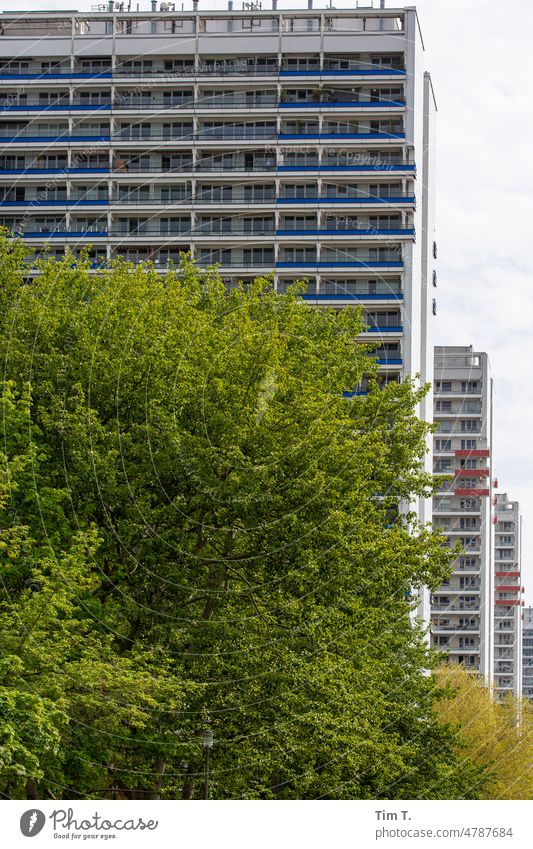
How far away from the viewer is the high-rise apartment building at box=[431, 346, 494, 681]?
6895 inches

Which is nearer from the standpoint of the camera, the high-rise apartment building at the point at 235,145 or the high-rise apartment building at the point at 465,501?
the high-rise apartment building at the point at 235,145

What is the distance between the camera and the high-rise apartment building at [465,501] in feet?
575

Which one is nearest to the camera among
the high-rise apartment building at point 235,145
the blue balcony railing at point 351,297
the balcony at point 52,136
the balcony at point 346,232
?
the blue balcony railing at point 351,297

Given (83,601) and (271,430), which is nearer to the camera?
(83,601)

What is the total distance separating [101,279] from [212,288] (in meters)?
4.28

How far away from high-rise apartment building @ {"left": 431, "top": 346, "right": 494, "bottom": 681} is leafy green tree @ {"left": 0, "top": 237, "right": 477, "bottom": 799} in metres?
128

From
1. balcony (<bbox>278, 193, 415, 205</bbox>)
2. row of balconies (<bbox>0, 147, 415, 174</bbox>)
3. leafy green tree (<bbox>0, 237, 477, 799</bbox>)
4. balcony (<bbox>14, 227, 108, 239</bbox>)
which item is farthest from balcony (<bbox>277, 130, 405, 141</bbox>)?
leafy green tree (<bbox>0, 237, 477, 799</bbox>)

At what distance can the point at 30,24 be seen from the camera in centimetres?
11450

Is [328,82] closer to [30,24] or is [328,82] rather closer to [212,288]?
[30,24]

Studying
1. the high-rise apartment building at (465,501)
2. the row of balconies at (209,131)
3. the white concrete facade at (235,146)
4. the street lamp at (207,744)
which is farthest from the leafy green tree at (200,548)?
the high-rise apartment building at (465,501)

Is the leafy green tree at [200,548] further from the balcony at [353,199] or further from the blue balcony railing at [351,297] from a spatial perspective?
the balcony at [353,199]

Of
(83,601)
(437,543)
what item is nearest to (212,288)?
(437,543)

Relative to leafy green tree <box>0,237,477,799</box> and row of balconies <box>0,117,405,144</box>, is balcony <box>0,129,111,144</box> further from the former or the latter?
leafy green tree <box>0,237,477,799</box>

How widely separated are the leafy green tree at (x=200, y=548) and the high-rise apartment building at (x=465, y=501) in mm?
128284
